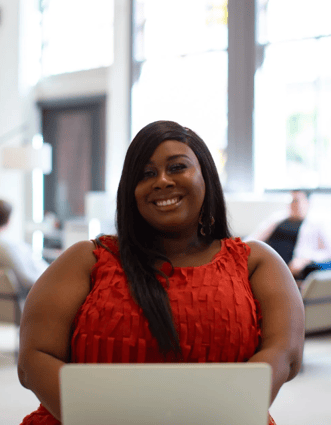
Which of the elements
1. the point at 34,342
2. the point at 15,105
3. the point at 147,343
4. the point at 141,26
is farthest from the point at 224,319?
the point at 15,105

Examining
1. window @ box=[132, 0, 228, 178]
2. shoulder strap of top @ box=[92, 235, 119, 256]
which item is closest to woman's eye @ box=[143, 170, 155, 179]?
shoulder strap of top @ box=[92, 235, 119, 256]

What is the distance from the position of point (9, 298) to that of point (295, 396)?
6.42 feet

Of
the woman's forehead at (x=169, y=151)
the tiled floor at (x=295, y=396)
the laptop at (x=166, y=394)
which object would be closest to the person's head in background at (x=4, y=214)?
the tiled floor at (x=295, y=396)

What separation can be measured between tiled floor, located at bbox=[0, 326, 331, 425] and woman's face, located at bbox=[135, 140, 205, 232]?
179cm

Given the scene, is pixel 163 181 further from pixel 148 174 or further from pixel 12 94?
pixel 12 94

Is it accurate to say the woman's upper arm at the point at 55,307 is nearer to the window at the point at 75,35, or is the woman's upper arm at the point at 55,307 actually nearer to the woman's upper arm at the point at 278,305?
the woman's upper arm at the point at 278,305

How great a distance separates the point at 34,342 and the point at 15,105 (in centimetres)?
719

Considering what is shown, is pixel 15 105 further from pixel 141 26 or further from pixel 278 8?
pixel 278 8

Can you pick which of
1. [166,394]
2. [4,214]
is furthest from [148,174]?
[4,214]

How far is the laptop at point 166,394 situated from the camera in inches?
28.0

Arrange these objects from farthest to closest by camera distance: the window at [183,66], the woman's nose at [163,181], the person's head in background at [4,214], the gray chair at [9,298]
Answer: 1. the window at [183,66]
2. the person's head in background at [4,214]
3. the gray chair at [9,298]
4. the woman's nose at [163,181]

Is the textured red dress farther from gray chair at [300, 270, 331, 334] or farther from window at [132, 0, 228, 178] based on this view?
window at [132, 0, 228, 178]

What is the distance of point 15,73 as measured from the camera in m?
7.78

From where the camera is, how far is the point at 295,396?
295 cm
